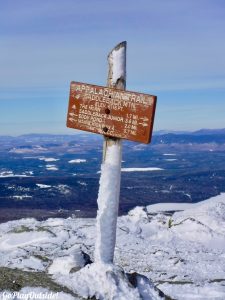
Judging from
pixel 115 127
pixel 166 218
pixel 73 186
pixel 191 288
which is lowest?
pixel 73 186

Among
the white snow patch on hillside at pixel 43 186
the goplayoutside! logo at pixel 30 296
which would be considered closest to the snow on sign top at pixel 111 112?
the goplayoutside! logo at pixel 30 296

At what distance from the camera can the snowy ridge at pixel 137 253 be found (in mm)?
8383

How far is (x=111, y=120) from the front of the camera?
809 cm

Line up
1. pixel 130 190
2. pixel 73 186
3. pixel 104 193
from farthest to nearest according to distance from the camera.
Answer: pixel 73 186
pixel 130 190
pixel 104 193

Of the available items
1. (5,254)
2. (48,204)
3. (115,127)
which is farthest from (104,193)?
(48,204)

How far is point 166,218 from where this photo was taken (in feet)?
107

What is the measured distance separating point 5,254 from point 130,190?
5654 inches

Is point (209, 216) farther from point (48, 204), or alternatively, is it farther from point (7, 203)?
point (7, 203)

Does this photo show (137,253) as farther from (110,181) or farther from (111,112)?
(111,112)

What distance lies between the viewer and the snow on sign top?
7812 mm

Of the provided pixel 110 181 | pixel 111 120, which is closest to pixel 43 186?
pixel 110 181

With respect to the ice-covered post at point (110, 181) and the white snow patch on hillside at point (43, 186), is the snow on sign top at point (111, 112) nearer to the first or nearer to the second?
the ice-covered post at point (110, 181)

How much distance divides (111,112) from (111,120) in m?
0.14

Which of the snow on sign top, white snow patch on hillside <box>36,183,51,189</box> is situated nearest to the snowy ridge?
the snow on sign top
